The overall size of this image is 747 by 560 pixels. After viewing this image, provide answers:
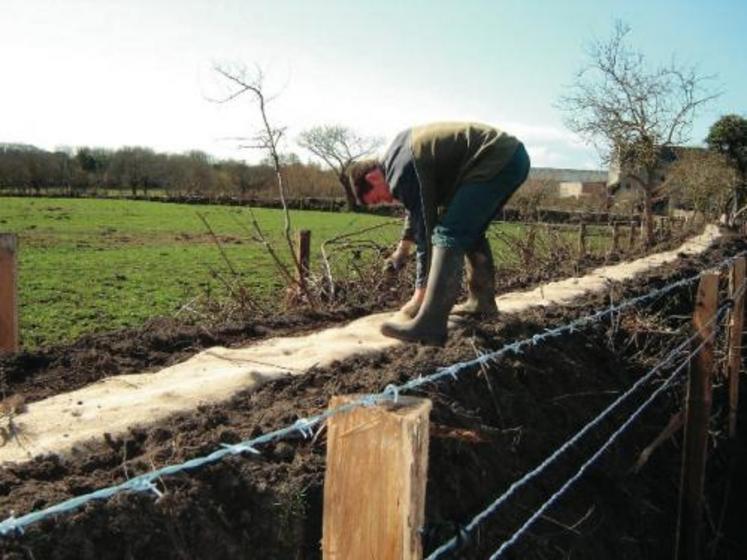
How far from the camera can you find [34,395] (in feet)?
13.4

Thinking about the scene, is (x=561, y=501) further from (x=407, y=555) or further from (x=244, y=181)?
(x=244, y=181)

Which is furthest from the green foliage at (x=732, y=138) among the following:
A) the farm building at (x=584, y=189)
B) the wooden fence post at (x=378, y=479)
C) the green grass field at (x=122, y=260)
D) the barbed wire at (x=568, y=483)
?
the wooden fence post at (x=378, y=479)

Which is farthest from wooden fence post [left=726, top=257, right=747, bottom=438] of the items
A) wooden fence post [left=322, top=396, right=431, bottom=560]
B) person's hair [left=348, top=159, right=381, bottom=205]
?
wooden fence post [left=322, top=396, right=431, bottom=560]

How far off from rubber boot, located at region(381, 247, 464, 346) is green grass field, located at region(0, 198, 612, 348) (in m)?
4.06

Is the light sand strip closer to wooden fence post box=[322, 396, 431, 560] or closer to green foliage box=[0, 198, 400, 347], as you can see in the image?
wooden fence post box=[322, 396, 431, 560]

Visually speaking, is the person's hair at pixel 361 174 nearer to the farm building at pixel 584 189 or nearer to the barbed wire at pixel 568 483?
the barbed wire at pixel 568 483

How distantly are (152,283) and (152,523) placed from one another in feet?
50.1

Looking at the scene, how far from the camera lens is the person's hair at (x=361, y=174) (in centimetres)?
498

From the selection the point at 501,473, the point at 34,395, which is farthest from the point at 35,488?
the point at 501,473

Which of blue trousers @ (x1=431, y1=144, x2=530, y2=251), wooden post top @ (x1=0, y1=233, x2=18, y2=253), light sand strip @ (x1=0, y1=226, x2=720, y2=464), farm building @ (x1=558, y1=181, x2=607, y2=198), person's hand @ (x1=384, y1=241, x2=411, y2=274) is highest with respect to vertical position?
farm building @ (x1=558, y1=181, x2=607, y2=198)

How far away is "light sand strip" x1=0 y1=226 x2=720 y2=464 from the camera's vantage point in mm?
3260

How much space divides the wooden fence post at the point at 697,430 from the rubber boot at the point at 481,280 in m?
1.45

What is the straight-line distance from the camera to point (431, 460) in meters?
3.22

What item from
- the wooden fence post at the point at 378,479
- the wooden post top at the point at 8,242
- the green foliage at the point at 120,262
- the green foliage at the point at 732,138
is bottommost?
the green foliage at the point at 120,262
